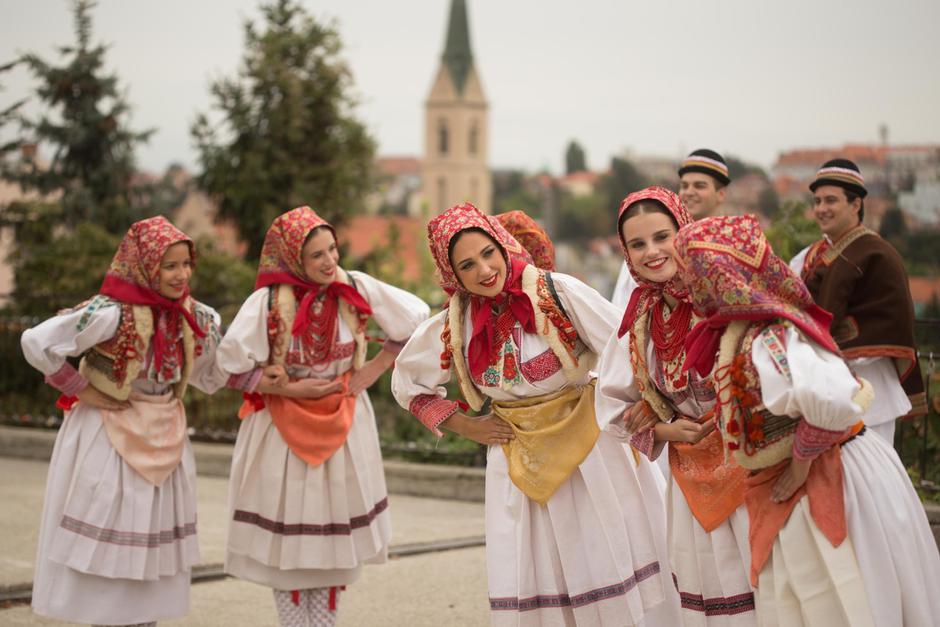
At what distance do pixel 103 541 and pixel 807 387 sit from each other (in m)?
3.44

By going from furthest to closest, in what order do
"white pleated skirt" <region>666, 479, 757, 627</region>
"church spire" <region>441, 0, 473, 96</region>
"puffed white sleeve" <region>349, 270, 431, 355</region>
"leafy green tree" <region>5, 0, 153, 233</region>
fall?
1. "church spire" <region>441, 0, 473, 96</region>
2. "leafy green tree" <region>5, 0, 153, 233</region>
3. "puffed white sleeve" <region>349, 270, 431, 355</region>
4. "white pleated skirt" <region>666, 479, 757, 627</region>

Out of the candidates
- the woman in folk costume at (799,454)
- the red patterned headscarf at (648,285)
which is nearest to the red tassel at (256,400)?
the red patterned headscarf at (648,285)

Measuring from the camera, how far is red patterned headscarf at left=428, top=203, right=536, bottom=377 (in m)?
4.34

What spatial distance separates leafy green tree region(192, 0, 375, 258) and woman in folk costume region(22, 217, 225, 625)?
16544 millimetres

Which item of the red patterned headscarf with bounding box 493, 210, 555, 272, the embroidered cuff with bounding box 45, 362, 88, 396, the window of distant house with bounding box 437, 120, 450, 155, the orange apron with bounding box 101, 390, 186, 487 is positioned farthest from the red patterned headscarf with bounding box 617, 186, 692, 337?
the window of distant house with bounding box 437, 120, 450, 155

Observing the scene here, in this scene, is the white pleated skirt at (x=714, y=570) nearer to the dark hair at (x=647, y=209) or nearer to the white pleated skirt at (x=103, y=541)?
the dark hair at (x=647, y=209)

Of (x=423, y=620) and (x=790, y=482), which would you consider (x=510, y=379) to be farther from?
(x=423, y=620)

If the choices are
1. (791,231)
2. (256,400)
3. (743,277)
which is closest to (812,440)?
(743,277)

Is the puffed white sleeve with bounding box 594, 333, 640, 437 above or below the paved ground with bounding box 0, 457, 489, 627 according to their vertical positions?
above

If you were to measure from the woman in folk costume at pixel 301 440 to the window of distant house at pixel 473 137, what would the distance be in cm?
11574

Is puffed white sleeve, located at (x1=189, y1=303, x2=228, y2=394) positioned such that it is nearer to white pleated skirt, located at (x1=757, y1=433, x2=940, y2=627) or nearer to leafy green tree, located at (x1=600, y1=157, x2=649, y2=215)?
white pleated skirt, located at (x1=757, y1=433, x2=940, y2=627)

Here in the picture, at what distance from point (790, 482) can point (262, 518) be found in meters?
2.87

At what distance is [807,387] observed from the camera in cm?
320

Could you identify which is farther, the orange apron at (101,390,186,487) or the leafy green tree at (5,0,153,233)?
the leafy green tree at (5,0,153,233)
